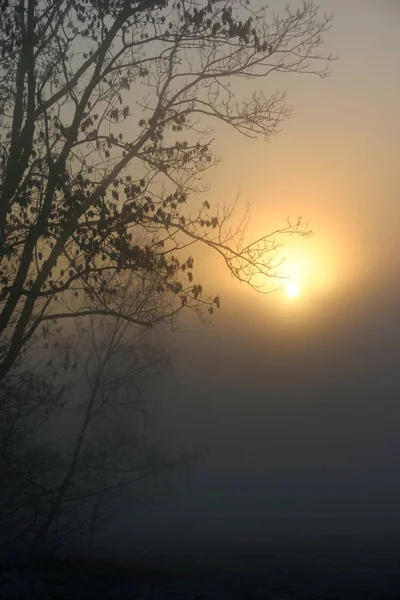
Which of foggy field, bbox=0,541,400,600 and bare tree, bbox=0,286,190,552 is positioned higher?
bare tree, bbox=0,286,190,552

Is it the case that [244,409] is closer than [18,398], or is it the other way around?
[18,398]

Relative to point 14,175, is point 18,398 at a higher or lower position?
lower

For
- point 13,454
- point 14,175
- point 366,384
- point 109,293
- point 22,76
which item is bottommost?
point 13,454

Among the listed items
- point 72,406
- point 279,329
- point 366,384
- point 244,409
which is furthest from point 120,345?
A: point 366,384

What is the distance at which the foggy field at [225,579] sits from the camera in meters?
14.0

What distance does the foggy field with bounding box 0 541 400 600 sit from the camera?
552 inches

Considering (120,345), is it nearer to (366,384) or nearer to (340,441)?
(340,441)

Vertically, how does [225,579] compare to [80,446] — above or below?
below

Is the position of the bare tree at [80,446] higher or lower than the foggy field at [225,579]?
higher

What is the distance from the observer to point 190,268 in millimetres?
11195

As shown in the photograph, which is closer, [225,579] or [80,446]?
[225,579]

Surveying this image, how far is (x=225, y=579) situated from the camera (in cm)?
1733

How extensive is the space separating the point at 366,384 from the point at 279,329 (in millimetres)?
13459

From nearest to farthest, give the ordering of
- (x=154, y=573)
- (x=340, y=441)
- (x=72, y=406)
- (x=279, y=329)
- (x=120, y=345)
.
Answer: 1. (x=154, y=573)
2. (x=120, y=345)
3. (x=72, y=406)
4. (x=279, y=329)
5. (x=340, y=441)
